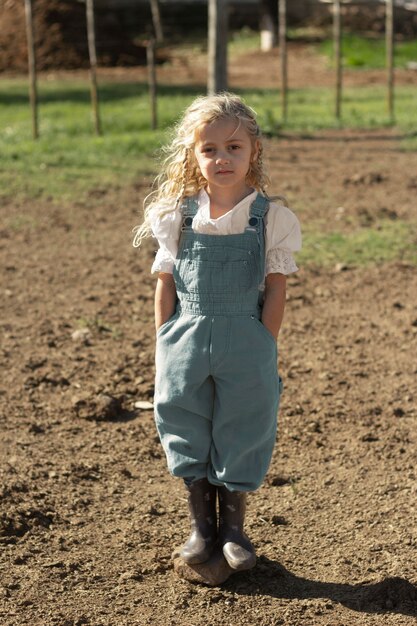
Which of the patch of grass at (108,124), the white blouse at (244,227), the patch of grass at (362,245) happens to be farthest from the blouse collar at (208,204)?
the patch of grass at (108,124)

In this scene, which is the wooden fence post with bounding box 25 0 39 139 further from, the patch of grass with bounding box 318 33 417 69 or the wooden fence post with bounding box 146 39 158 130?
the patch of grass with bounding box 318 33 417 69

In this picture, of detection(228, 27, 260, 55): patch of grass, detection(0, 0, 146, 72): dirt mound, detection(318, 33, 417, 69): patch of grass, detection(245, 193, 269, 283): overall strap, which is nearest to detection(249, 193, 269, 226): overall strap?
detection(245, 193, 269, 283): overall strap

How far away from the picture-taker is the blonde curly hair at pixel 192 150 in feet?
12.4

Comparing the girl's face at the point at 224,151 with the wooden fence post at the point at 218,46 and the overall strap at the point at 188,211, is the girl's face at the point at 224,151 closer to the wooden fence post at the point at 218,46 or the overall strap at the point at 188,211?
the overall strap at the point at 188,211

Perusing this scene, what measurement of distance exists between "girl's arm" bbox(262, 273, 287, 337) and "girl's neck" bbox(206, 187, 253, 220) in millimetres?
252

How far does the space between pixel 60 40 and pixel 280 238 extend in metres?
17.9

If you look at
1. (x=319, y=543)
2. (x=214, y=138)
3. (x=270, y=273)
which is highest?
Result: (x=214, y=138)

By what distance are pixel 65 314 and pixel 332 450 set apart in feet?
8.30

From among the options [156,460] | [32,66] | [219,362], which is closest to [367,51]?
[32,66]

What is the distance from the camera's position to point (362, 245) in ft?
28.3

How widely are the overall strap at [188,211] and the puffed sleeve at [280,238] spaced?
0.24 m

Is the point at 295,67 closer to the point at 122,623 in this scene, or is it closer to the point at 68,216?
the point at 68,216

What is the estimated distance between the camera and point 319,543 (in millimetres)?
4379

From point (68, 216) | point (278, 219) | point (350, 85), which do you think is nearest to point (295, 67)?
point (350, 85)
